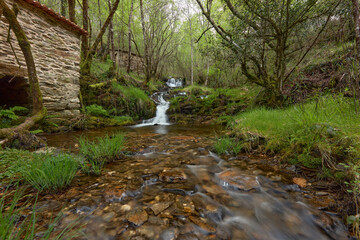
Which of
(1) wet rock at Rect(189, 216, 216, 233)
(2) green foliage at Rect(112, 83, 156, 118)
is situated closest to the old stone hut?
(2) green foliage at Rect(112, 83, 156, 118)

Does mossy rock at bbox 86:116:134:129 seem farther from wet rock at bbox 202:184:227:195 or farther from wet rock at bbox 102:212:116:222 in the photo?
wet rock at bbox 202:184:227:195

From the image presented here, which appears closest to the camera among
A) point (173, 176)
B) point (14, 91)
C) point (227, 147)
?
point (173, 176)

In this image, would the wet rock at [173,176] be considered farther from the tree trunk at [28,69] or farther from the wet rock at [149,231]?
the tree trunk at [28,69]

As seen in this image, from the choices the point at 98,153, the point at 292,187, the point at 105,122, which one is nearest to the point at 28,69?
the point at 105,122

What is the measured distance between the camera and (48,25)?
5.68m

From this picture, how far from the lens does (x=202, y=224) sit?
1.28 metres

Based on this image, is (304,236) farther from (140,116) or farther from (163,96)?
(163,96)

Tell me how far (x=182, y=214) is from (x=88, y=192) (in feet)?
3.44

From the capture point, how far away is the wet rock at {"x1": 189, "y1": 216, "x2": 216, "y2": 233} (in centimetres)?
123

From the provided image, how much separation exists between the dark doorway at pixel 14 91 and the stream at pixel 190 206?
17.8 feet

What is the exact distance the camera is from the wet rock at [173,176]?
198 centimetres

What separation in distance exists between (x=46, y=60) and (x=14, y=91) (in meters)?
1.52

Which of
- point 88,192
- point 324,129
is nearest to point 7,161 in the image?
point 88,192

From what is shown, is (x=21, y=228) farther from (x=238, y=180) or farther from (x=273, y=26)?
Result: (x=273, y=26)
